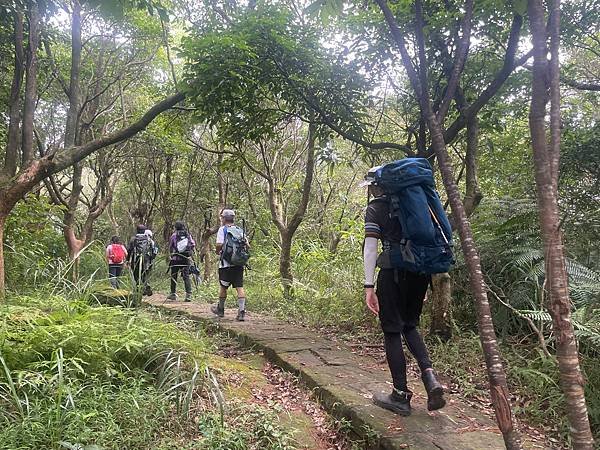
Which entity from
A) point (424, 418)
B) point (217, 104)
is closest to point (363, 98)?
point (217, 104)

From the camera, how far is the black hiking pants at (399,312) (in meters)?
3.28

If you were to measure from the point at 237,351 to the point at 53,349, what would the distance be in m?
2.54

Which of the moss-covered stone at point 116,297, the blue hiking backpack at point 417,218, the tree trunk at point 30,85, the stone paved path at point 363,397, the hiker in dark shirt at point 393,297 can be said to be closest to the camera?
the stone paved path at point 363,397

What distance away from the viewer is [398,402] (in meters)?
3.26

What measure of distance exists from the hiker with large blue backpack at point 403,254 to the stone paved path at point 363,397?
0.53 feet

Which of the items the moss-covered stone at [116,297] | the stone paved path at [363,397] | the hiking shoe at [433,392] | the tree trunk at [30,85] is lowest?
the stone paved path at [363,397]

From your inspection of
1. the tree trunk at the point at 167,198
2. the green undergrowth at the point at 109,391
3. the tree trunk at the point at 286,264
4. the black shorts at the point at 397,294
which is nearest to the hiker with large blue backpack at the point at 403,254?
the black shorts at the point at 397,294

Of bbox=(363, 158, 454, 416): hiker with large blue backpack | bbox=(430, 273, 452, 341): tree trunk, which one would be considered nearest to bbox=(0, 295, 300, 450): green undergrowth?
bbox=(363, 158, 454, 416): hiker with large blue backpack

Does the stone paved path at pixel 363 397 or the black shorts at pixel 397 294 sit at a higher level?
the black shorts at pixel 397 294

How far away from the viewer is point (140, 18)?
10.4 metres

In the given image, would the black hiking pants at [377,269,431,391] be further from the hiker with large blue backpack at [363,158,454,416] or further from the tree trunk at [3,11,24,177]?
the tree trunk at [3,11,24,177]

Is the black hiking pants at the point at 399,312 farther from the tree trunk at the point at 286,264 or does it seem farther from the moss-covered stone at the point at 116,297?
the tree trunk at the point at 286,264

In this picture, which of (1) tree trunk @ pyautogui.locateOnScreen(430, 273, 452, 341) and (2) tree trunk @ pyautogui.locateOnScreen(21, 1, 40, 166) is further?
(2) tree trunk @ pyautogui.locateOnScreen(21, 1, 40, 166)

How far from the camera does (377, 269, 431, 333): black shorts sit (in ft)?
10.8
